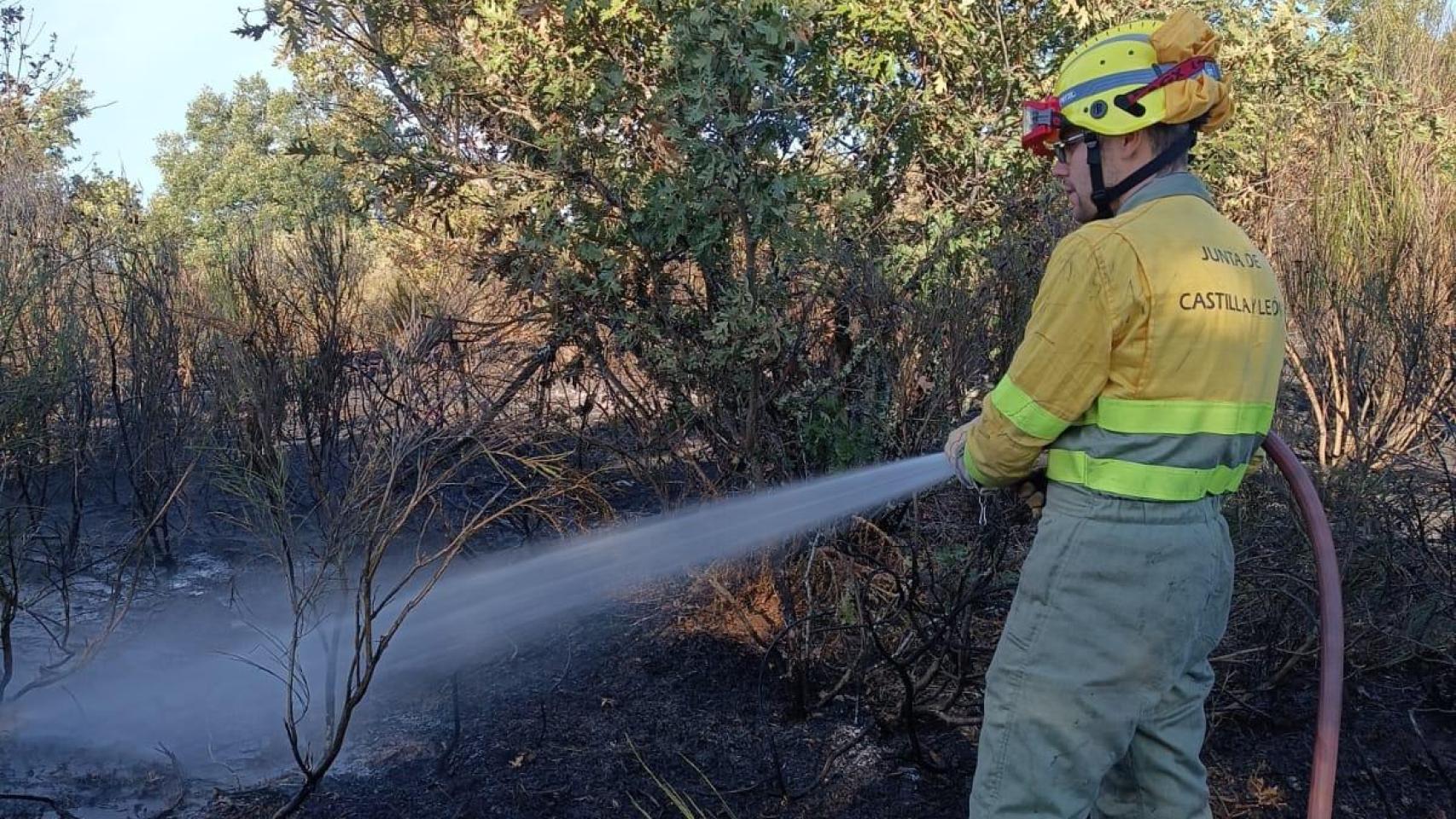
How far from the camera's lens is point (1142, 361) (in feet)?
7.28

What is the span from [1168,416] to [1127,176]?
57 cm

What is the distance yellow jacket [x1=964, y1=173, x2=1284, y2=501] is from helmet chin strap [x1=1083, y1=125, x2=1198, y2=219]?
3.8 inches

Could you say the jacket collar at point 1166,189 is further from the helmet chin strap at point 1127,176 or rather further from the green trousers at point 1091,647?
the green trousers at point 1091,647

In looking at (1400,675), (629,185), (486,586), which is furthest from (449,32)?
(1400,675)

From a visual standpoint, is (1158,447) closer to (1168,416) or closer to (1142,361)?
(1168,416)

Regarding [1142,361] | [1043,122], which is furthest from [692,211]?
[1142,361]

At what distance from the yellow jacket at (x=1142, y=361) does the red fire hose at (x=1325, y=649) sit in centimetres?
50

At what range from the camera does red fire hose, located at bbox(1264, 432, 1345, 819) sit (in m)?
2.64

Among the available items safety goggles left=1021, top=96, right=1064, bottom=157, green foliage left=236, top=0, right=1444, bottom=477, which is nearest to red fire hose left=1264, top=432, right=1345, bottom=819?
safety goggles left=1021, top=96, right=1064, bottom=157

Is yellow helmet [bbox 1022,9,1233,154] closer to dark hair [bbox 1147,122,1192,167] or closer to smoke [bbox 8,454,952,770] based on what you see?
dark hair [bbox 1147,122,1192,167]

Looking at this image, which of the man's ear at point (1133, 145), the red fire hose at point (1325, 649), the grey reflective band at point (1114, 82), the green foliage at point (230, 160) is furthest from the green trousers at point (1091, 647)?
the green foliage at point (230, 160)

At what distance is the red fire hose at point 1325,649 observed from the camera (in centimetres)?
264

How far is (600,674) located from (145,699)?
1.89m

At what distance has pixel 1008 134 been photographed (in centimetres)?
A: 574
